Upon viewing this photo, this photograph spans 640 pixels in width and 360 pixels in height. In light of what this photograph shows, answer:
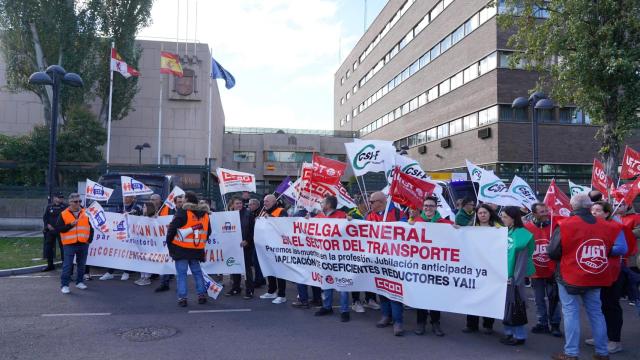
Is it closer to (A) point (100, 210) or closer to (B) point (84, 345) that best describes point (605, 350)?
(B) point (84, 345)

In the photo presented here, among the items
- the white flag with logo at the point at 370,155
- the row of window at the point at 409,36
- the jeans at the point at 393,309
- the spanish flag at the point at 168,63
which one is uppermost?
the row of window at the point at 409,36

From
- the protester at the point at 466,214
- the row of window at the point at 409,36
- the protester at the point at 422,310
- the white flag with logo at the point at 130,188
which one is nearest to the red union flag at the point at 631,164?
the protester at the point at 466,214

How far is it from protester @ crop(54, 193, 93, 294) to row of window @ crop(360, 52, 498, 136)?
981 inches

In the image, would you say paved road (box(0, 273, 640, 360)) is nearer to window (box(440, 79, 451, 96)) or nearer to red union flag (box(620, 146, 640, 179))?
red union flag (box(620, 146, 640, 179))

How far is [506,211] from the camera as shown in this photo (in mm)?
6027

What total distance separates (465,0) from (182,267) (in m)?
29.5

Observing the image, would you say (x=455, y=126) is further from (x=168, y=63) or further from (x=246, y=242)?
(x=246, y=242)

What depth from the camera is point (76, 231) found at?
29.0ft

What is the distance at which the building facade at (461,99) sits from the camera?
2797 centimetres

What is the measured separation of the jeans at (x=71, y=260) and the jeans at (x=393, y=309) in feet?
18.7

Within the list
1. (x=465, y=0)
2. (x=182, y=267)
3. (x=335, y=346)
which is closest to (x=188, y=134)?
(x=465, y=0)

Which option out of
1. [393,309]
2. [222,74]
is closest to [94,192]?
[393,309]

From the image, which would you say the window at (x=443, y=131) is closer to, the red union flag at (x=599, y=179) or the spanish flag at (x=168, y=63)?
the spanish flag at (x=168, y=63)

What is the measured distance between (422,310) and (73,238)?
6.32 metres
